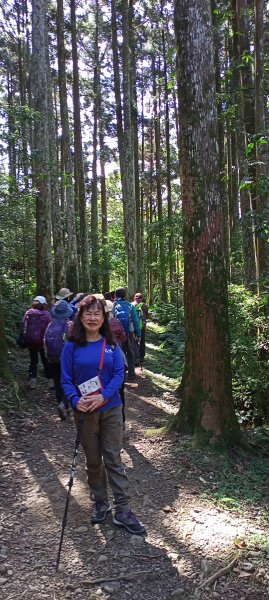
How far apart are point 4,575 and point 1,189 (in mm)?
8448

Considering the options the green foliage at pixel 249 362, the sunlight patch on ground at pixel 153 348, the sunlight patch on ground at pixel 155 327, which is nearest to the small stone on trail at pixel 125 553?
the green foliage at pixel 249 362

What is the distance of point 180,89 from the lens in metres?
5.95

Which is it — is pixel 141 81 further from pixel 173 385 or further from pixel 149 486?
pixel 149 486

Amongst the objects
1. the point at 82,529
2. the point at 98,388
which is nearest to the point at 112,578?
the point at 82,529

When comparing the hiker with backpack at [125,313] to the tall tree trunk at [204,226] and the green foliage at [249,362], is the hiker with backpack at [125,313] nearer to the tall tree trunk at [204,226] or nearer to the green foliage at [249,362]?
the green foliage at [249,362]

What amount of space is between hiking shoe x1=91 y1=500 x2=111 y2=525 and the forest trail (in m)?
0.05

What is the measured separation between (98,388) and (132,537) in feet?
4.41

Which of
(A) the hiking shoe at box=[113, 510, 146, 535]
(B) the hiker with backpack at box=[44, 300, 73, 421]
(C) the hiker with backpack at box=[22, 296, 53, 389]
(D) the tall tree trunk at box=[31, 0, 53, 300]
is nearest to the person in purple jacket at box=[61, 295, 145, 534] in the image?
(A) the hiking shoe at box=[113, 510, 146, 535]

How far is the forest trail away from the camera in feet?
11.0

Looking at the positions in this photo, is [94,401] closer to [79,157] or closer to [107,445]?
[107,445]

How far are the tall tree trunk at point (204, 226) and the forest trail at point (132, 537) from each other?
654 mm

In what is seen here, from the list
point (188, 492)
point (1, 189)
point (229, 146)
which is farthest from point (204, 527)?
point (229, 146)

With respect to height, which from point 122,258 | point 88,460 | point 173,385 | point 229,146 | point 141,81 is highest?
point 141,81

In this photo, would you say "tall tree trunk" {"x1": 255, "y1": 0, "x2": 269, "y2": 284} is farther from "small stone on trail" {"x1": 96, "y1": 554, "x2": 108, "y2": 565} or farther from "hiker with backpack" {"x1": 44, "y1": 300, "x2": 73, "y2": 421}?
"small stone on trail" {"x1": 96, "y1": 554, "x2": 108, "y2": 565}
